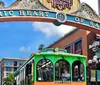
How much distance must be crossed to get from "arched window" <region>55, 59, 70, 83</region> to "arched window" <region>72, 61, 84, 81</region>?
32cm

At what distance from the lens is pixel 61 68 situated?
544 inches

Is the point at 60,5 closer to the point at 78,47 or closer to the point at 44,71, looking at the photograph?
the point at 44,71

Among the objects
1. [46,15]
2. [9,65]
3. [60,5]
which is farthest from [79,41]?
[9,65]

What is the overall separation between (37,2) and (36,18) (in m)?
1.12

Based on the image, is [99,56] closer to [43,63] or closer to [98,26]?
[98,26]

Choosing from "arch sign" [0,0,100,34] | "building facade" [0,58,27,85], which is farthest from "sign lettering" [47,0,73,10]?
"building facade" [0,58,27,85]

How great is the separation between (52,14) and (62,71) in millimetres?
5232

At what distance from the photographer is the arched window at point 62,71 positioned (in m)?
13.6

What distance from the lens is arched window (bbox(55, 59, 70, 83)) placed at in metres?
13.6

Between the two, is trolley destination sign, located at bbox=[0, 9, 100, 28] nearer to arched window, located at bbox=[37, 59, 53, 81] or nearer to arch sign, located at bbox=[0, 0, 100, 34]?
arch sign, located at bbox=[0, 0, 100, 34]

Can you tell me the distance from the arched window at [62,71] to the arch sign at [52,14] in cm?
452

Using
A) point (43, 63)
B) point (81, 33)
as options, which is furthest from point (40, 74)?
point (81, 33)

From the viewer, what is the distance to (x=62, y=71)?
45.0 feet

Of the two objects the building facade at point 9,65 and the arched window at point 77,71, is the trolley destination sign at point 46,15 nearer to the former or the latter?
the arched window at point 77,71
